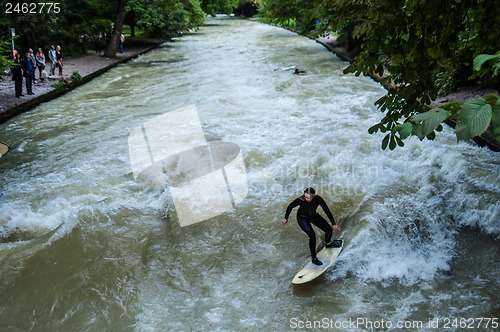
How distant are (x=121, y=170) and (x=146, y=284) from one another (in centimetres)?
401

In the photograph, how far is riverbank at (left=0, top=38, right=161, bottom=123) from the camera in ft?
48.0

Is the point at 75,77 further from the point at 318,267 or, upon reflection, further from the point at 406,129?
the point at 406,129

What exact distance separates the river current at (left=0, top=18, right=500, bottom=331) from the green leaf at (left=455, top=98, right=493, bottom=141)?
361 centimetres

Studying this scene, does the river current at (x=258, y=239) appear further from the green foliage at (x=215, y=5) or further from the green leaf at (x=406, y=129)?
the green foliage at (x=215, y=5)

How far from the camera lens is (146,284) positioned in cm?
618

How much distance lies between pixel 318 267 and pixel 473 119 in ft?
13.8

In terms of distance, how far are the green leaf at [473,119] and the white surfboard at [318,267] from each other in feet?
13.2

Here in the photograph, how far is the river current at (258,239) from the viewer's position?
5.56m

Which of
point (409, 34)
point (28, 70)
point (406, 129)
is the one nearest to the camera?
point (406, 129)

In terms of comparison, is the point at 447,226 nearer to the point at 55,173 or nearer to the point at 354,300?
the point at 354,300

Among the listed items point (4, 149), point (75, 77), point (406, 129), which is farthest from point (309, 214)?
point (75, 77)

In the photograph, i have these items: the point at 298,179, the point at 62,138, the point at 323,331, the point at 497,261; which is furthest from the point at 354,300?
the point at 62,138

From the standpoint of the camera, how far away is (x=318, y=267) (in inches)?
239

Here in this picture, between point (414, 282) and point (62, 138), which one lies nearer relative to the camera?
point (414, 282)
